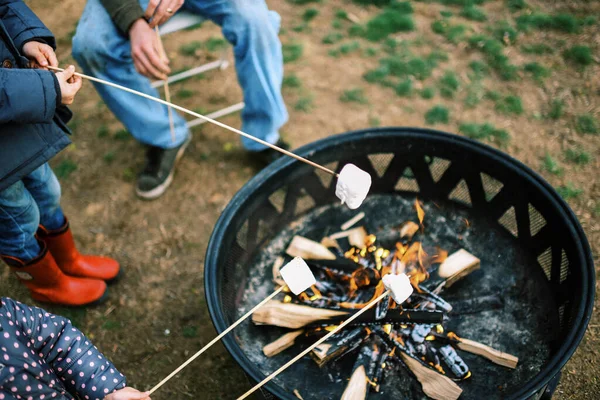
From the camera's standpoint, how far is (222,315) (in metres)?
1.85

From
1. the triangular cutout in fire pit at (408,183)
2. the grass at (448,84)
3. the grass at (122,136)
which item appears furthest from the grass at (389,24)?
the grass at (122,136)

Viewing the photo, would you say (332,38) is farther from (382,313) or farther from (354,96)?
(382,313)

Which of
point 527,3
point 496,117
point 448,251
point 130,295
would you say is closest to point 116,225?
point 130,295

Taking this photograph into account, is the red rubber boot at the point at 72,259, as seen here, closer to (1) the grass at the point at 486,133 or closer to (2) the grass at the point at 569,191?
(1) the grass at the point at 486,133

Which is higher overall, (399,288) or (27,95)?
(27,95)

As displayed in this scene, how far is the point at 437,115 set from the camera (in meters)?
3.46

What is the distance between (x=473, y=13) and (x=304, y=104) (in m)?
1.73

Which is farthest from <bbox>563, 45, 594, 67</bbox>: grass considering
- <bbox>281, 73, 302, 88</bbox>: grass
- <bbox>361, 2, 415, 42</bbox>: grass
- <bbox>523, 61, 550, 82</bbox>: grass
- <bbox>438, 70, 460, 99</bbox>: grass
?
<bbox>281, 73, 302, 88</bbox>: grass

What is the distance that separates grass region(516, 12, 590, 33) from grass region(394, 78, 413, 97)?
1.14m

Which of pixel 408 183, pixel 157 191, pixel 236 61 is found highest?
pixel 236 61

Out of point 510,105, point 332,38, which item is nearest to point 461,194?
point 510,105

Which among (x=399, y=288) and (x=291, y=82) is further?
(x=291, y=82)

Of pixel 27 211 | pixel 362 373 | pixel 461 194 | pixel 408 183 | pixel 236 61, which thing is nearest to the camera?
pixel 362 373

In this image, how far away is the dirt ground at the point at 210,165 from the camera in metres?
2.52
